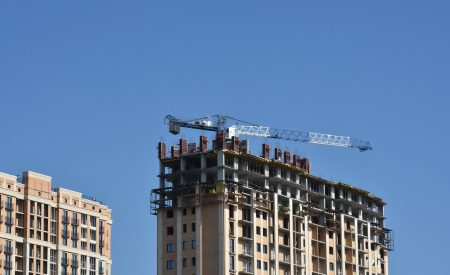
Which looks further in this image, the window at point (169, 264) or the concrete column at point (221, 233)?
the window at point (169, 264)

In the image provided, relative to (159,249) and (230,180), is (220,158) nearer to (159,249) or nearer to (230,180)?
(230,180)

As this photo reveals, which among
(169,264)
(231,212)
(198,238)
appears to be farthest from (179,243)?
(231,212)

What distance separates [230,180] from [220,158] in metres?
3.69

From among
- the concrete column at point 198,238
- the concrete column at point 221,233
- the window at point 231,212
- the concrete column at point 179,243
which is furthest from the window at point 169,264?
the window at point 231,212

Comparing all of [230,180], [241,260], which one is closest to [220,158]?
[230,180]

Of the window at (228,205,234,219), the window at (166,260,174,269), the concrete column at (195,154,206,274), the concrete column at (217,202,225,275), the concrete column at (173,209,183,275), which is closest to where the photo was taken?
the concrete column at (217,202,225,275)

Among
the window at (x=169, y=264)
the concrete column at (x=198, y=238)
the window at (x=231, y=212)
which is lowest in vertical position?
the window at (x=169, y=264)

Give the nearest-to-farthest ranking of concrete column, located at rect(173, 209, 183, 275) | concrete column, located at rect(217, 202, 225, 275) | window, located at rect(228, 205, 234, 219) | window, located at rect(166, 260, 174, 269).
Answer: concrete column, located at rect(217, 202, 225, 275)
concrete column, located at rect(173, 209, 183, 275)
window, located at rect(166, 260, 174, 269)
window, located at rect(228, 205, 234, 219)

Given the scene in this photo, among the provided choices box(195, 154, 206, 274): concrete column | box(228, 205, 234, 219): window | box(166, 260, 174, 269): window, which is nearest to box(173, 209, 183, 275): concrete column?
box(166, 260, 174, 269): window

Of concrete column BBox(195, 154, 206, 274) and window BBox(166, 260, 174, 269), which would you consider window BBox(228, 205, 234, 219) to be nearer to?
concrete column BBox(195, 154, 206, 274)

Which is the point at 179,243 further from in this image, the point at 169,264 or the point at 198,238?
the point at 169,264

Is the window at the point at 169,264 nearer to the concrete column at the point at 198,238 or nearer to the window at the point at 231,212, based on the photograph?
the concrete column at the point at 198,238

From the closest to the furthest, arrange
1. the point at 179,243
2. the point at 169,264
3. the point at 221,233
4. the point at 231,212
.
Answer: the point at 221,233
the point at 179,243
the point at 169,264
the point at 231,212

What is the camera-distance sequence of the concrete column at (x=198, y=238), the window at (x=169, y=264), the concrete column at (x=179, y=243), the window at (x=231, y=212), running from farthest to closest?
the window at (x=231, y=212) → the window at (x=169, y=264) → the concrete column at (x=179, y=243) → the concrete column at (x=198, y=238)
